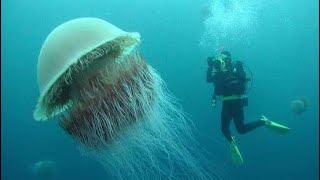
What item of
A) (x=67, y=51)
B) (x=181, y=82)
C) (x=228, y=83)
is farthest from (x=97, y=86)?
(x=181, y=82)

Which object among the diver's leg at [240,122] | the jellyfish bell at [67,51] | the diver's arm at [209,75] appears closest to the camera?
the jellyfish bell at [67,51]

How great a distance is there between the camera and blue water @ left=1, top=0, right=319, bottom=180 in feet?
77.7

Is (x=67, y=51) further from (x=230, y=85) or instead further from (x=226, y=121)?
(x=226, y=121)

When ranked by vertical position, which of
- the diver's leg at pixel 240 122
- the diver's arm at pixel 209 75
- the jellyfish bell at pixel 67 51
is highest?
the diver's arm at pixel 209 75

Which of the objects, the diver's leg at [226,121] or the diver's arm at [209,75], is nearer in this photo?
the diver's arm at [209,75]

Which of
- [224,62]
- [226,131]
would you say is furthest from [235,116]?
Answer: [224,62]

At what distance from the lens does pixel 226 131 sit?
26.7 feet

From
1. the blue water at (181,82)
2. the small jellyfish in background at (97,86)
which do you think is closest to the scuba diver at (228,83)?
the small jellyfish in background at (97,86)

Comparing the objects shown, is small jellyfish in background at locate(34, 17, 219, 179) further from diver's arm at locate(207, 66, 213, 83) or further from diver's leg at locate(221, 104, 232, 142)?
diver's leg at locate(221, 104, 232, 142)

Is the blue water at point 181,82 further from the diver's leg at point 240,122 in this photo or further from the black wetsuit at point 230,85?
the black wetsuit at point 230,85

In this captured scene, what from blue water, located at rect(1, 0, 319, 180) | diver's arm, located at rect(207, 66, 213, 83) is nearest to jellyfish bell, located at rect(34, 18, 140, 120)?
diver's arm, located at rect(207, 66, 213, 83)

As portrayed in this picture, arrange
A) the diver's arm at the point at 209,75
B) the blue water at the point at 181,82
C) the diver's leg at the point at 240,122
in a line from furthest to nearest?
the blue water at the point at 181,82
the diver's leg at the point at 240,122
the diver's arm at the point at 209,75

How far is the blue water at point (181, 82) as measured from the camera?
2367 centimetres

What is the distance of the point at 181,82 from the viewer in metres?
24.8
